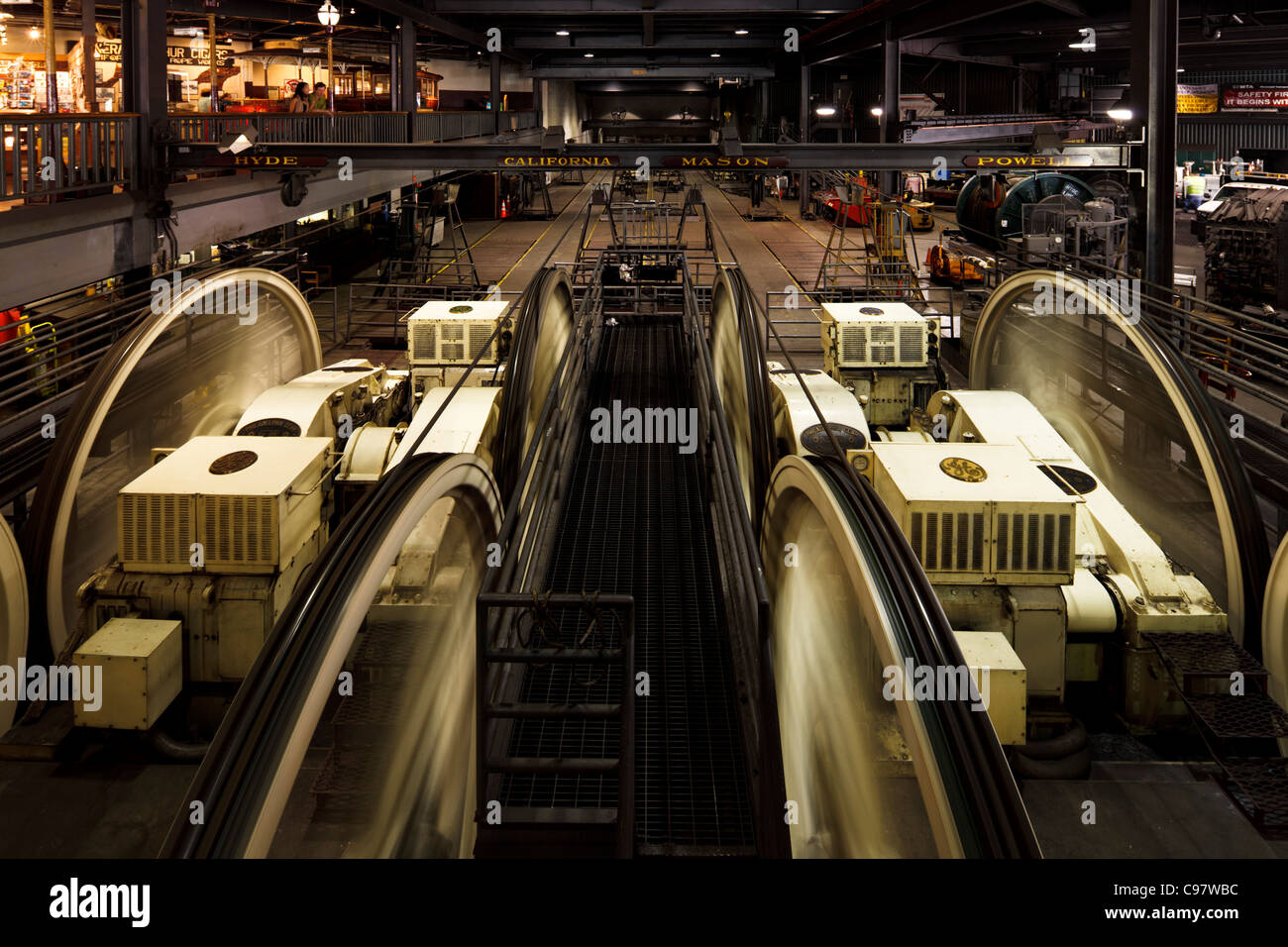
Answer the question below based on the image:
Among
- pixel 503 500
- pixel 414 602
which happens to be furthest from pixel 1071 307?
pixel 414 602

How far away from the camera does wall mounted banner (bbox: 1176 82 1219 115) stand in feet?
97.9

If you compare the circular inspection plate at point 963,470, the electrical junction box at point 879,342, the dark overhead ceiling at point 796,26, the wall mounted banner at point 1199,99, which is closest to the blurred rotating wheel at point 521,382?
the circular inspection plate at point 963,470

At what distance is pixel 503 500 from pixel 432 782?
10.9 ft

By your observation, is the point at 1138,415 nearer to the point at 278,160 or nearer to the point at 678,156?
the point at 678,156

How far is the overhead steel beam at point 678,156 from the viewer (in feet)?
43.7

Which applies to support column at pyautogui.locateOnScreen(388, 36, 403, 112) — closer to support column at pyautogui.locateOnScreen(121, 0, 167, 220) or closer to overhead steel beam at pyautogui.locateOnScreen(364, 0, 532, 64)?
overhead steel beam at pyautogui.locateOnScreen(364, 0, 532, 64)

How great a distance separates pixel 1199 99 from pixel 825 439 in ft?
91.6

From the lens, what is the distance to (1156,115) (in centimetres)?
1280

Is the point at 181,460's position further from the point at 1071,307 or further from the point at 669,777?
the point at 1071,307

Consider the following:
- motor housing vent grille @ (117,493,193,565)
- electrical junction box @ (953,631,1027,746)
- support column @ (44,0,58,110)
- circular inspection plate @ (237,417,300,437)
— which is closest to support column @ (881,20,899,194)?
support column @ (44,0,58,110)

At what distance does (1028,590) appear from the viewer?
6996mm

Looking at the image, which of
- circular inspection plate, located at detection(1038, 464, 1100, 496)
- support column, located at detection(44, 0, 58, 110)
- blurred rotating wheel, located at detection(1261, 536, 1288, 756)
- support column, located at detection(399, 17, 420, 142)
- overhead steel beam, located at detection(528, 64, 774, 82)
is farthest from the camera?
overhead steel beam, located at detection(528, 64, 774, 82)

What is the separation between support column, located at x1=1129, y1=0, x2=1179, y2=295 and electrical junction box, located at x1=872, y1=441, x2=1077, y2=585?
7.73m

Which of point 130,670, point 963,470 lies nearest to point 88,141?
A: point 130,670
